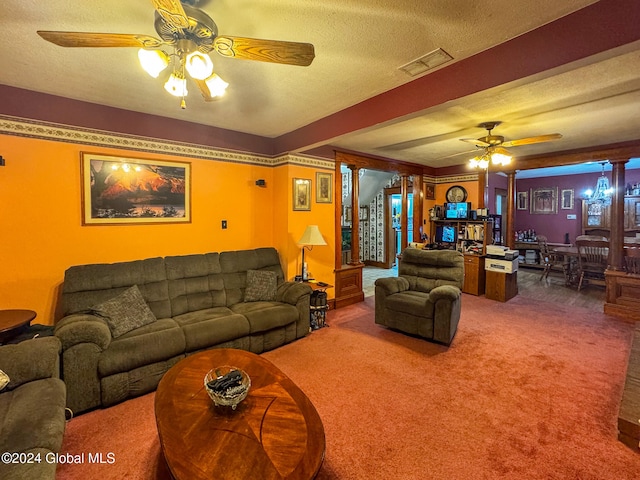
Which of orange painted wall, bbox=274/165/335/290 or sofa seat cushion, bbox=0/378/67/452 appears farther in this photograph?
orange painted wall, bbox=274/165/335/290

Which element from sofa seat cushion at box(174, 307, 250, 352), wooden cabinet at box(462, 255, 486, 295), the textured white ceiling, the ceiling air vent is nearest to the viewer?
the textured white ceiling

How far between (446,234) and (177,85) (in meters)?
5.88

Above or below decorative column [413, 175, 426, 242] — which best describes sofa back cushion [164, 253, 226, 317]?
below

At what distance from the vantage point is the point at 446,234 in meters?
6.42

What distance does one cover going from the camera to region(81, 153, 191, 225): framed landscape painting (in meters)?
3.09

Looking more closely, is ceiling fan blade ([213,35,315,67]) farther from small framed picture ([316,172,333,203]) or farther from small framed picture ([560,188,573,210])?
small framed picture ([560,188,573,210])

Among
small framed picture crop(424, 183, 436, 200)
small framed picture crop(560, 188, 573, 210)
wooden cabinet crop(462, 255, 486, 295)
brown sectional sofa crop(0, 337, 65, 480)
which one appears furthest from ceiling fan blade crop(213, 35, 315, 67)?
small framed picture crop(560, 188, 573, 210)

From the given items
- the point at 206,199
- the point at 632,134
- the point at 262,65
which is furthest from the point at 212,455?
the point at 632,134

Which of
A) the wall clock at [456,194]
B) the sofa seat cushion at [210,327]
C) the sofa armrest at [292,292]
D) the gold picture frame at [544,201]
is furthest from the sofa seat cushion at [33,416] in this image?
the gold picture frame at [544,201]

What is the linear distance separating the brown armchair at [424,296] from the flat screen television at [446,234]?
8.12ft

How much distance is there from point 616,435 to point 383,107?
2957 millimetres

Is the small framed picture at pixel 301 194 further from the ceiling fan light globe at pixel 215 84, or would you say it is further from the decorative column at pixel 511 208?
the decorative column at pixel 511 208

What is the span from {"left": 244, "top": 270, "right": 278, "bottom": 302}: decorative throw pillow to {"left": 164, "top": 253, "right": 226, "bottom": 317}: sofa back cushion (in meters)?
0.31

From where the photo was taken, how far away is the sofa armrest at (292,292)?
11.6 feet
